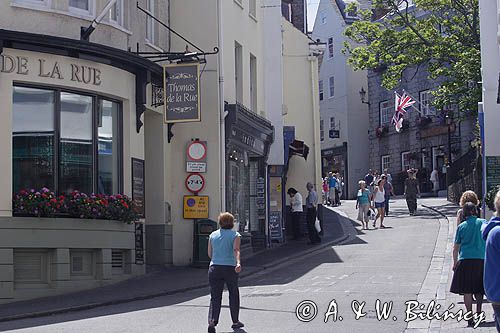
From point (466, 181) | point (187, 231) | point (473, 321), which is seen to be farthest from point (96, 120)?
point (466, 181)

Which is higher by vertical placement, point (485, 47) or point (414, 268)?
point (485, 47)

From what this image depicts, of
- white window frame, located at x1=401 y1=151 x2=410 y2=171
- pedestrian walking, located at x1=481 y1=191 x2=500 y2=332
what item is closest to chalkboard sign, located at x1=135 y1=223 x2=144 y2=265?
pedestrian walking, located at x1=481 y1=191 x2=500 y2=332

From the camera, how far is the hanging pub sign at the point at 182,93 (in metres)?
20.0

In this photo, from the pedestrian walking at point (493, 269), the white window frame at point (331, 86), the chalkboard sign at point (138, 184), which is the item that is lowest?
the pedestrian walking at point (493, 269)

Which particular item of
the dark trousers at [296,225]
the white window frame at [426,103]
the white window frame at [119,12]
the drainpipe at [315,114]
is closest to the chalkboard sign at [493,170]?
the dark trousers at [296,225]

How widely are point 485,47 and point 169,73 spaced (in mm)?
10592

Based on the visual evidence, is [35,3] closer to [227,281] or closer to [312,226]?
[227,281]

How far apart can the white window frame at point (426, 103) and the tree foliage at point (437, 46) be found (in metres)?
11.9

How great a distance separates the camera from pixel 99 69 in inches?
746

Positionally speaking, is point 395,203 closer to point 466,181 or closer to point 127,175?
point 466,181

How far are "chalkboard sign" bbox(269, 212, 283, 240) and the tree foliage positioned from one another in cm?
1108

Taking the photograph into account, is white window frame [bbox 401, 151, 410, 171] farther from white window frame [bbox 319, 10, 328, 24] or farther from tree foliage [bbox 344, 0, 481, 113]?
white window frame [bbox 319, 10, 328, 24]

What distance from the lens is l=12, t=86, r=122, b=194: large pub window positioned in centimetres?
1772

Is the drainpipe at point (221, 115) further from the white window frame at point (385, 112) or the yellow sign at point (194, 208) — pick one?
the white window frame at point (385, 112)
